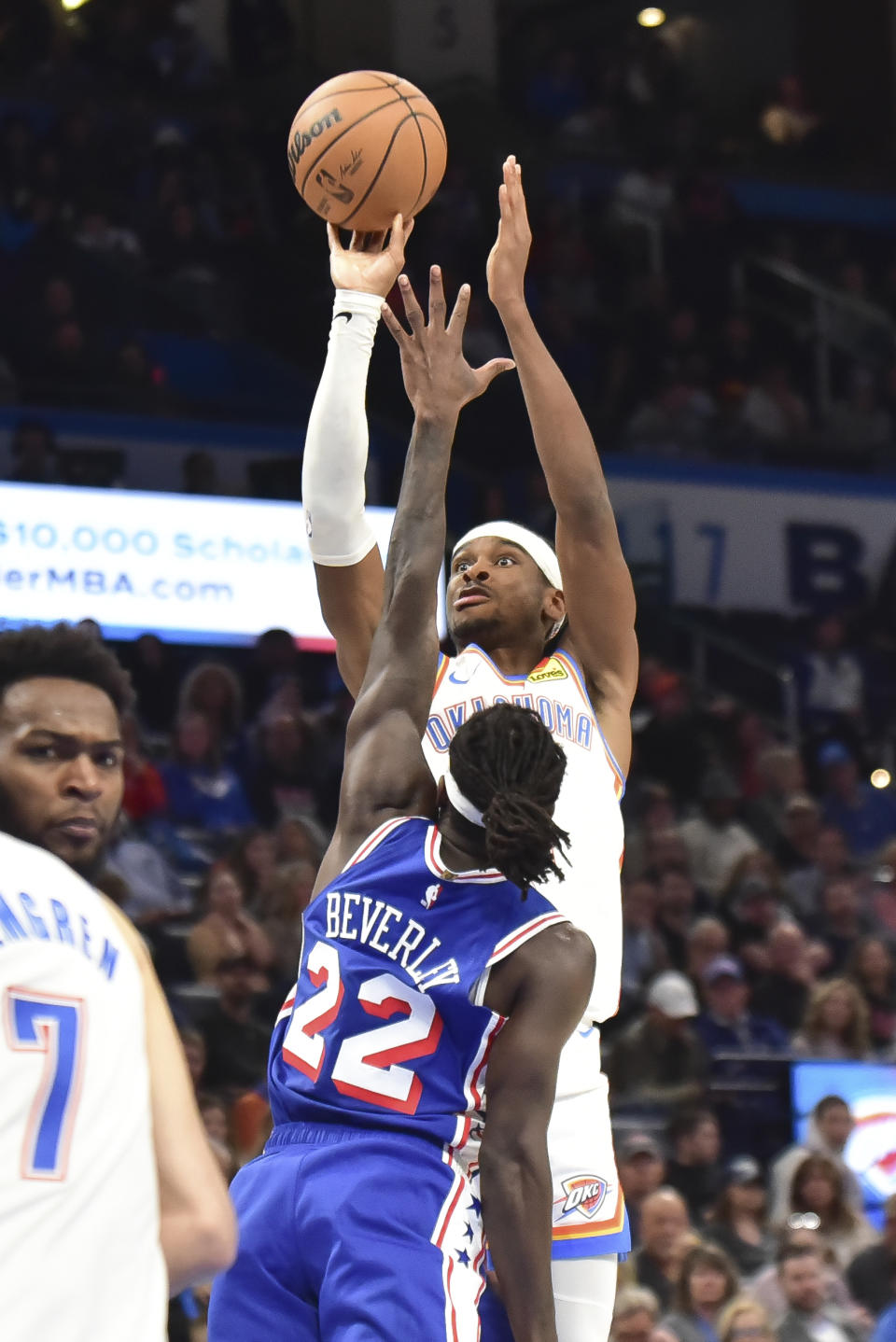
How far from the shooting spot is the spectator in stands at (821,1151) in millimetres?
8547

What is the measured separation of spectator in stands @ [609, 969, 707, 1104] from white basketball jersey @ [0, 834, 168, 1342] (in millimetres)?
7066

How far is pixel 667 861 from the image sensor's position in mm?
10938

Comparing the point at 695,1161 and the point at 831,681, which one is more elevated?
the point at 831,681

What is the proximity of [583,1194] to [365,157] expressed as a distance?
2257 mm

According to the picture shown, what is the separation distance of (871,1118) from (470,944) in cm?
624

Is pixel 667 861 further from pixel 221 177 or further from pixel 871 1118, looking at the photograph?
pixel 221 177

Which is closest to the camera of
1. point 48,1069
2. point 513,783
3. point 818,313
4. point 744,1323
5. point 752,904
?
point 48,1069

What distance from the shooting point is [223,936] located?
28.6ft

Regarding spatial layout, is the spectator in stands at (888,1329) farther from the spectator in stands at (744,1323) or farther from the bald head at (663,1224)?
the bald head at (663,1224)

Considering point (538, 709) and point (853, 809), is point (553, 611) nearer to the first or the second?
point (538, 709)

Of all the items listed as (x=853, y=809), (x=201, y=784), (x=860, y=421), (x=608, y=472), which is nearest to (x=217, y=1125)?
(x=201, y=784)

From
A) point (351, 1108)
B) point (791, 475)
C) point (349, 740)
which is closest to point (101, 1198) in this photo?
point (351, 1108)

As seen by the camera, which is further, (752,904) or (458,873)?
(752,904)

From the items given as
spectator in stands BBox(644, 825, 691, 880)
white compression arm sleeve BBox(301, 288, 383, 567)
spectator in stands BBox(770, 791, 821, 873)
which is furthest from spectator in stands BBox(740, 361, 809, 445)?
white compression arm sleeve BBox(301, 288, 383, 567)
